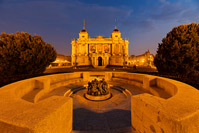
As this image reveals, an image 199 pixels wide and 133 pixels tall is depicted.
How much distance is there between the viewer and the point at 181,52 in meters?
8.85

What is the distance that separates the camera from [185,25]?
9.71 m

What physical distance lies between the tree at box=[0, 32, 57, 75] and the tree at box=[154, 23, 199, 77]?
14237 mm

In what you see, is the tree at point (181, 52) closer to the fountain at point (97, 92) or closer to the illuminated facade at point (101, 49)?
the fountain at point (97, 92)

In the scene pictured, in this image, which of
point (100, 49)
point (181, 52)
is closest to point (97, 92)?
point (181, 52)

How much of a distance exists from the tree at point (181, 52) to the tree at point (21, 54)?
1424cm

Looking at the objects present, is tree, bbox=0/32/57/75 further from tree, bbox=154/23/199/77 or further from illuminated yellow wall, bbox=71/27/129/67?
illuminated yellow wall, bbox=71/27/129/67

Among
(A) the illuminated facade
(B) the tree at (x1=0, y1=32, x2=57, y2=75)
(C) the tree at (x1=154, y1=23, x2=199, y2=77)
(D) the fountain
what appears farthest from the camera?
(A) the illuminated facade

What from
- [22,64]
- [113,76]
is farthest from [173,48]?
[22,64]

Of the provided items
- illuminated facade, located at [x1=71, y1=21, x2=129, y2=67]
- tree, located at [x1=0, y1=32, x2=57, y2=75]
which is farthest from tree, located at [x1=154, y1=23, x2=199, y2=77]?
illuminated facade, located at [x1=71, y1=21, x2=129, y2=67]

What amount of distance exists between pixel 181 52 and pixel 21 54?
54.9ft

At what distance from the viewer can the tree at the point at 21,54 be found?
8578 mm

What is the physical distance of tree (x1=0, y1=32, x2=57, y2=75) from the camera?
8.58 meters

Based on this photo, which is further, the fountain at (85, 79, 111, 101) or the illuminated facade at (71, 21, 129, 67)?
the illuminated facade at (71, 21, 129, 67)

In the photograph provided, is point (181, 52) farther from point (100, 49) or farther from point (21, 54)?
point (100, 49)
